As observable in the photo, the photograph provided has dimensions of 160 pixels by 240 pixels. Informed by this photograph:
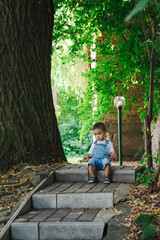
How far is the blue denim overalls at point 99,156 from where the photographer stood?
4918 millimetres

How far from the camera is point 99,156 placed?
16.5ft

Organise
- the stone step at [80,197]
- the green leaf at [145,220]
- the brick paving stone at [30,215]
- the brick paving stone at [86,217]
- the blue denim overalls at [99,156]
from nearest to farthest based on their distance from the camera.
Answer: the green leaf at [145,220], the brick paving stone at [86,217], the brick paving stone at [30,215], the stone step at [80,197], the blue denim overalls at [99,156]

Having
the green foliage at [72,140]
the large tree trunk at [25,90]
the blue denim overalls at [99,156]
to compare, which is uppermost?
the large tree trunk at [25,90]

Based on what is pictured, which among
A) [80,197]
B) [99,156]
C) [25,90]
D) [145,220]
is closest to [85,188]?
[80,197]

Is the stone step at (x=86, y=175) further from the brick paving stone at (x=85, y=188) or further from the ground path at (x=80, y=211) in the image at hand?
the brick paving stone at (x=85, y=188)

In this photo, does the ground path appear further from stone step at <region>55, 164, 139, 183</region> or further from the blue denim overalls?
the blue denim overalls

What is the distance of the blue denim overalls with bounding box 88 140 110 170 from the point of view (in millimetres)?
4918

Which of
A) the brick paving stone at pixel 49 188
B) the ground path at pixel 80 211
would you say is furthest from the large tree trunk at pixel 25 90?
the ground path at pixel 80 211

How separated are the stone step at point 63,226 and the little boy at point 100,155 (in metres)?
1.00

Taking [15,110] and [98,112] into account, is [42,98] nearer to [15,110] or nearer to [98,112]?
[15,110]

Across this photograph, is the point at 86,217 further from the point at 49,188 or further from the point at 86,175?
the point at 86,175

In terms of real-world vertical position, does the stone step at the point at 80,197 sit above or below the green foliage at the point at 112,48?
below

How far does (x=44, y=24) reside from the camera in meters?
6.04

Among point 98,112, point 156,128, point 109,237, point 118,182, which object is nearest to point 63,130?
point 98,112
